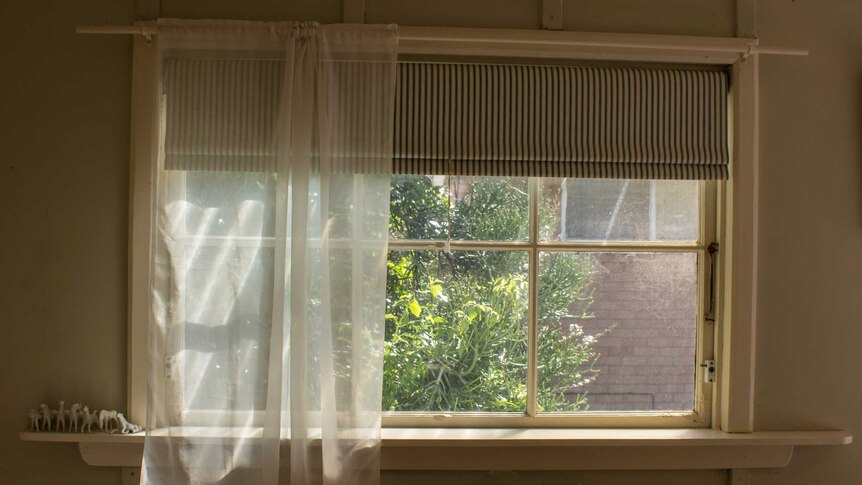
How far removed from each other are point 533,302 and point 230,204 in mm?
1050

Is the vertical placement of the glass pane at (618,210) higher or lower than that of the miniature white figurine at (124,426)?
higher

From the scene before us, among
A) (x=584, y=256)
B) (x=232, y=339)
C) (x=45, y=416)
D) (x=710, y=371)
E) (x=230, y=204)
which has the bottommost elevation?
(x=45, y=416)

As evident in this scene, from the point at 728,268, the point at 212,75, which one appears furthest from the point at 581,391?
the point at 212,75

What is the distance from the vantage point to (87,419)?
2.26m

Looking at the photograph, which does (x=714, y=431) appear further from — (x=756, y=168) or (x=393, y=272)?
(x=393, y=272)

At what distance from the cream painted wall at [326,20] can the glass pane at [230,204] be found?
0.88 feet

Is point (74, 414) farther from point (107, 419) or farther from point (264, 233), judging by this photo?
point (264, 233)

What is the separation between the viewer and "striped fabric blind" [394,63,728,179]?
2318mm

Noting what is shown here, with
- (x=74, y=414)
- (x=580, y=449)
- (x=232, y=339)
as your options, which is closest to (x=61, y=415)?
(x=74, y=414)

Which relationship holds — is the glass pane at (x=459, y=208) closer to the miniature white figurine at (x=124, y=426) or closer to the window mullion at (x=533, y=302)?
the window mullion at (x=533, y=302)

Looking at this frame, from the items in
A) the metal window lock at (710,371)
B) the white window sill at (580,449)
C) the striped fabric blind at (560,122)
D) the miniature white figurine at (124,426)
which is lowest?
the white window sill at (580,449)

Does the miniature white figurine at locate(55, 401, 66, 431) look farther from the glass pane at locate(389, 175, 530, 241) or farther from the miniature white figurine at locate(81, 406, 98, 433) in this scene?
the glass pane at locate(389, 175, 530, 241)

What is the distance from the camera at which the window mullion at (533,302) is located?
243 cm

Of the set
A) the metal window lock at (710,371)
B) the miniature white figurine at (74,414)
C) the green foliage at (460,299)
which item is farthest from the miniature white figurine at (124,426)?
the metal window lock at (710,371)
